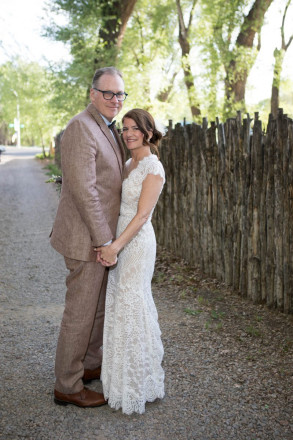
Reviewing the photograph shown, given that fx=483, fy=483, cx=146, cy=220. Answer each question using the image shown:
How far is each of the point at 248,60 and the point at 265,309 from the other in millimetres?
11651

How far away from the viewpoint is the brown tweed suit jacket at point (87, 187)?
277 cm

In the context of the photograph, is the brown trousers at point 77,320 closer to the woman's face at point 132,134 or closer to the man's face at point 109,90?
the woman's face at point 132,134

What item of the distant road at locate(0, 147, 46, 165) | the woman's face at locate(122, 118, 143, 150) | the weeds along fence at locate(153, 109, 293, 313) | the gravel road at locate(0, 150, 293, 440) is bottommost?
the gravel road at locate(0, 150, 293, 440)

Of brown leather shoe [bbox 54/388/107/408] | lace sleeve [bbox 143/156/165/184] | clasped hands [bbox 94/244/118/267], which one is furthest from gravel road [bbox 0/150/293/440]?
lace sleeve [bbox 143/156/165/184]

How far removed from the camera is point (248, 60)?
14734 millimetres

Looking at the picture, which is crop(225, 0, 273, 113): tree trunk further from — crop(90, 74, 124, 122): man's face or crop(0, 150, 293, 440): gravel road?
crop(90, 74, 124, 122): man's face

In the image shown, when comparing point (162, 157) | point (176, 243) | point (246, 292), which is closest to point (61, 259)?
point (176, 243)

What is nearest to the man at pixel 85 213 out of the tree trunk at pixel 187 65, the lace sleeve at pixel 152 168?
the lace sleeve at pixel 152 168

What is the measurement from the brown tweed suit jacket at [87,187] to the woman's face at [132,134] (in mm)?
133

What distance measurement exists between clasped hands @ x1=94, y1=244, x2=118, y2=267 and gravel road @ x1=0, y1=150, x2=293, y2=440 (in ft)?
3.10

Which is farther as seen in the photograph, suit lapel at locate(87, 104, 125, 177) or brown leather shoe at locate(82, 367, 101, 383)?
brown leather shoe at locate(82, 367, 101, 383)

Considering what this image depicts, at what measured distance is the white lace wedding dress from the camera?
115 inches

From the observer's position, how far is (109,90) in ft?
9.58

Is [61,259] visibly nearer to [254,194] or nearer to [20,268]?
[20,268]
